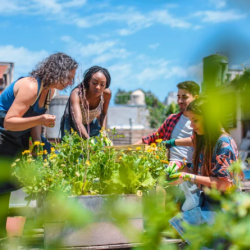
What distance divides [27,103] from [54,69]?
0.97 ft

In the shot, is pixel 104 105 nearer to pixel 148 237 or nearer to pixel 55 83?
pixel 55 83

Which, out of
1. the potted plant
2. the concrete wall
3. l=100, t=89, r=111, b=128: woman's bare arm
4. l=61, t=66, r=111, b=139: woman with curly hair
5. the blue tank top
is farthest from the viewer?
the concrete wall

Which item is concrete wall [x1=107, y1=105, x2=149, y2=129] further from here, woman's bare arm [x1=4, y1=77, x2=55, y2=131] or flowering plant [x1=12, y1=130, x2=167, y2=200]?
flowering plant [x1=12, y1=130, x2=167, y2=200]

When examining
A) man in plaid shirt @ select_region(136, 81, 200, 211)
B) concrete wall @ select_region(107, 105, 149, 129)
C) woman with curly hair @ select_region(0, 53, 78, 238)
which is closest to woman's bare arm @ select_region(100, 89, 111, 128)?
man in plaid shirt @ select_region(136, 81, 200, 211)

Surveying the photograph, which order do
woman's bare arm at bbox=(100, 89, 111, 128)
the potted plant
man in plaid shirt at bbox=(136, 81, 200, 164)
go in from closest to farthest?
1. the potted plant
2. man in plaid shirt at bbox=(136, 81, 200, 164)
3. woman's bare arm at bbox=(100, 89, 111, 128)

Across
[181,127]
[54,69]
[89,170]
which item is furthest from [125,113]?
[89,170]

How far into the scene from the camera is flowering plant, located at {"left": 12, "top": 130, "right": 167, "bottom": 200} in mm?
1772

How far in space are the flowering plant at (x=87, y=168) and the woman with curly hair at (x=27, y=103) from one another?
0.91ft

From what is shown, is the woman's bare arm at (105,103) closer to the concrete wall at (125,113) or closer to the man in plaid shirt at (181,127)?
the man in plaid shirt at (181,127)

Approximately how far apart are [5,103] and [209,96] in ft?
7.38

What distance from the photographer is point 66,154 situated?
6.82 ft

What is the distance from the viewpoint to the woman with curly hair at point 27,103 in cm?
223

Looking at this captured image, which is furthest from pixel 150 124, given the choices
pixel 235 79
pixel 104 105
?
pixel 235 79

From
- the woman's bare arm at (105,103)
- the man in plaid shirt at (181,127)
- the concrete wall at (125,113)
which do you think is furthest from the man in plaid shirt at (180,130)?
the concrete wall at (125,113)
